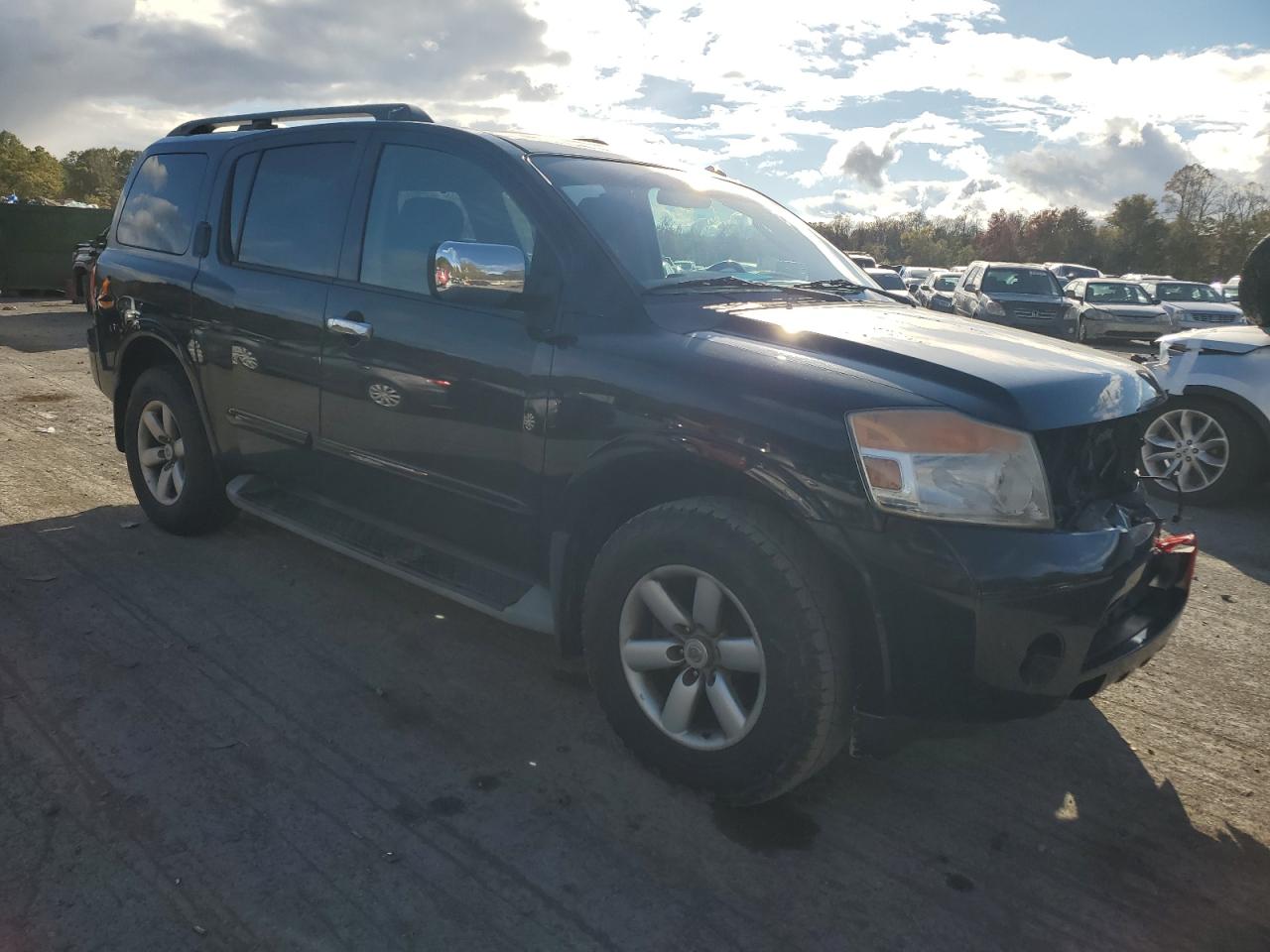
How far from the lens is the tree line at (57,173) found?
275ft

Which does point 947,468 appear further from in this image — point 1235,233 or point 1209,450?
point 1235,233

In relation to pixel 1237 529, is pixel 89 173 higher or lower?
higher

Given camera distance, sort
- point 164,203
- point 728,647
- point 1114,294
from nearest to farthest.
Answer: point 728,647 → point 164,203 → point 1114,294

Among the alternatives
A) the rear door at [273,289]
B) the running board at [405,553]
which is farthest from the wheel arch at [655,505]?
the rear door at [273,289]

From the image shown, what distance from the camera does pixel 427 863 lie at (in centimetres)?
249

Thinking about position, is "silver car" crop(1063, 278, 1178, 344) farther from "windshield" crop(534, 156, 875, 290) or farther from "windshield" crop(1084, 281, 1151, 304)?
"windshield" crop(534, 156, 875, 290)

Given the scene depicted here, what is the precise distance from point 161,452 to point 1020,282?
19207mm

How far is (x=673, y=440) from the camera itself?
2682mm

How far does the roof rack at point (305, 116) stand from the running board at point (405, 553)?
60.8 inches

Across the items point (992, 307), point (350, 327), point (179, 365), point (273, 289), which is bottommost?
point (992, 307)

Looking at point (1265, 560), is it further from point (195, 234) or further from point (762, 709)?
point (195, 234)

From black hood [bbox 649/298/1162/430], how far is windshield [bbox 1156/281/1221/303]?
75.9 feet

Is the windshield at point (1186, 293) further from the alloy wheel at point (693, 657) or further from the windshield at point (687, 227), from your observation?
the alloy wheel at point (693, 657)

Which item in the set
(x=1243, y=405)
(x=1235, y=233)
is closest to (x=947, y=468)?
(x=1243, y=405)
